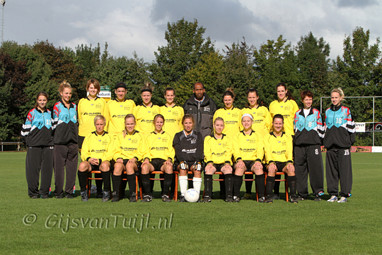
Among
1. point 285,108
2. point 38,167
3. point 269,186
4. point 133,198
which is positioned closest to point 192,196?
point 133,198

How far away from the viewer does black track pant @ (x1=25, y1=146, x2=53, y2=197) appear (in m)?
9.04

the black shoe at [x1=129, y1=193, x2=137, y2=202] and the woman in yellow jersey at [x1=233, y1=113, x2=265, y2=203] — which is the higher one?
the woman in yellow jersey at [x1=233, y1=113, x2=265, y2=203]

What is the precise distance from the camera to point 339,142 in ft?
28.0

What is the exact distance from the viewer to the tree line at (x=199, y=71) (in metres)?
40.0

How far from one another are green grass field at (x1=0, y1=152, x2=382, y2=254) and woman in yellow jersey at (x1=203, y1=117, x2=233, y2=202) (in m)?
0.30

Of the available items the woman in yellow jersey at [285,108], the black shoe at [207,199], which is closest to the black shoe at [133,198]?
the black shoe at [207,199]

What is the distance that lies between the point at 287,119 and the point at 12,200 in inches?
207

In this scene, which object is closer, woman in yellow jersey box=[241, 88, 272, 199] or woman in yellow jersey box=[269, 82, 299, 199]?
woman in yellow jersey box=[269, 82, 299, 199]

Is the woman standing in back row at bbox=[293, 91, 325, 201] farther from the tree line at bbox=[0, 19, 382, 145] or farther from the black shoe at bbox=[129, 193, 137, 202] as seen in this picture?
the tree line at bbox=[0, 19, 382, 145]

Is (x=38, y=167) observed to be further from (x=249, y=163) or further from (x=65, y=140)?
(x=249, y=163)

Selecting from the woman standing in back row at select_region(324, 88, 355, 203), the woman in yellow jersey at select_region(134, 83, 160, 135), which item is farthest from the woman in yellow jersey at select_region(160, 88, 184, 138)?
the woman standing in back row at select_region(324, 88, 355, 203)

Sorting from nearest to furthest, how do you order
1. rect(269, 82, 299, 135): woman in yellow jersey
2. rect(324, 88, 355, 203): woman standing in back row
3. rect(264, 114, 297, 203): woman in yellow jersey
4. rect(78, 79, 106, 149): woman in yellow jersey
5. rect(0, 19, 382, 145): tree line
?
rect(264, 114, 297, 203): woman in yellow jersey → rect(324, 88, 355, 203): woman standing in back row → rect(269, 82, 299, 135): woman in yellow jersey → rect(78, 79, 106, 149): woman in yellow jersey → rect(0, 19, 382, 145): tree line

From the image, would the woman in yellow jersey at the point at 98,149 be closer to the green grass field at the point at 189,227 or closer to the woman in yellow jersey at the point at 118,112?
the woman in yellow jersey at the point at 118,112

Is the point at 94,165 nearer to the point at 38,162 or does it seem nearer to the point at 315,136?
the point at 38,162
